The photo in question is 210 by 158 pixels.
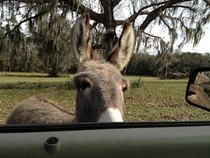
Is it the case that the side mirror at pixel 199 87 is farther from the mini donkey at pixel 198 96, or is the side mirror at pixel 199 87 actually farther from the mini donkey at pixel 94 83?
the mini donkey at pixel 94 83

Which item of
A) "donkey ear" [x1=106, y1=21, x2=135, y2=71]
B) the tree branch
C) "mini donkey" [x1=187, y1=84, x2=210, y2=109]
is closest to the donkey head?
"donkey ear" [x1=106, y1=21, x2=135, y2=71]

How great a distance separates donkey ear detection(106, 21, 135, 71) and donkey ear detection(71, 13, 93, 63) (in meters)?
0.26

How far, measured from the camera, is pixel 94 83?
207 cm

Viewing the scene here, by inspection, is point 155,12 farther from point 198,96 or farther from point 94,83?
point 94,83

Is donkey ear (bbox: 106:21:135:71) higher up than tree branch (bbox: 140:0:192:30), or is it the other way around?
tree branch (bbox: 140:0:192:30)

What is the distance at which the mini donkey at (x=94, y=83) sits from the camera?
186 cm

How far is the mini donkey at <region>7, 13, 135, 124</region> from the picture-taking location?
6.09ft

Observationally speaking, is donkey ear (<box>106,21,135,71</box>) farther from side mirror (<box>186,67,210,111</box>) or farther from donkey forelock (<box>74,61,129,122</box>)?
side mirror (<box>186,67,210,111</box>)

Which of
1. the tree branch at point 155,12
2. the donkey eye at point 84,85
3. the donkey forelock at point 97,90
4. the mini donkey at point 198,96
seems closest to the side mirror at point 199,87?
the mini donkey at point 198,96

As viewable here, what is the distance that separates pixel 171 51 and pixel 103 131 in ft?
46.7

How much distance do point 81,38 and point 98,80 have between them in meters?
0.65

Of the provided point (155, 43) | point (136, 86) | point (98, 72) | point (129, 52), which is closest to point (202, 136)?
point (98, 72)

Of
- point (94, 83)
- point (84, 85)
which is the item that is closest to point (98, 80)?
point (94, 83)

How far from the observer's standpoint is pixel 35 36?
15.0 meters
